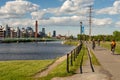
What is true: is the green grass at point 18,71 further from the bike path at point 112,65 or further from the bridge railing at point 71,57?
the bike path at point 112,65

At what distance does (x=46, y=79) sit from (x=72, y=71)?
9.06 feet

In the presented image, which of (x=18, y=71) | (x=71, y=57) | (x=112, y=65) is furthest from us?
(x=112, y=65)

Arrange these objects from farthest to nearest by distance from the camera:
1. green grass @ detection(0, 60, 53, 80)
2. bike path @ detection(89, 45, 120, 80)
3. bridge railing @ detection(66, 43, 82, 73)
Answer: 1. bridge railing @ detection(66, 43, 82, 73)
2. green grass @ detection(0, 60, 53, 80)
3. bike path @ detection(89, 45, 120, 80)

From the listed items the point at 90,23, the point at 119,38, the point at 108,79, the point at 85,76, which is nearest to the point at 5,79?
the point at 85,76

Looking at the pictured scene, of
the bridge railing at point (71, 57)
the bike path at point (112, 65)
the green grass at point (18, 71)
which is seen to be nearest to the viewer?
the bike path at point (112, 65)

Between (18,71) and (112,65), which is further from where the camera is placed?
(112,65)

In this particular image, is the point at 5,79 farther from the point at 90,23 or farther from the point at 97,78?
the point at 90,23

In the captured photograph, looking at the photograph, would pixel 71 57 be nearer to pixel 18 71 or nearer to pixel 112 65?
pixel 18 71

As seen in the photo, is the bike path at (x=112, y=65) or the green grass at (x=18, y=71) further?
the green grass at (x=18, y=71)

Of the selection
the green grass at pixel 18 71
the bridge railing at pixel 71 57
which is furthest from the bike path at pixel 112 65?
the green grass at pixel 18 71

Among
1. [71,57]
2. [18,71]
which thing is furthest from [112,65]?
[18,71]

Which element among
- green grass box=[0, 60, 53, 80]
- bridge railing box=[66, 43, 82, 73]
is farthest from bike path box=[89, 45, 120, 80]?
green grass box=[0, 60, 53, 80]

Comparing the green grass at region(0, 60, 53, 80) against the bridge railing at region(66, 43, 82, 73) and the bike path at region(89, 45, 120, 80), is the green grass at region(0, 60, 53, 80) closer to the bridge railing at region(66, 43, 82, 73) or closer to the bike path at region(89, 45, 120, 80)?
the bridge railing at region(66, 43, 82, 73)

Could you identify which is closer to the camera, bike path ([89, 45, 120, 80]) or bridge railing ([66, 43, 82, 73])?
bike path ([89, 45, 120, 80])
